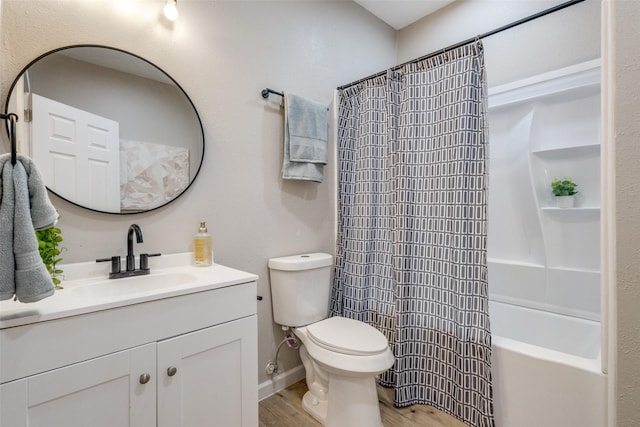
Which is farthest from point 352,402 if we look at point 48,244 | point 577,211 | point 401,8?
point 401,8

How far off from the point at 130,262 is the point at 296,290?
2.79 feet

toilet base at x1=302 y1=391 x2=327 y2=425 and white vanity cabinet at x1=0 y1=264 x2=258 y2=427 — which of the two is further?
toilet base at x1=302 y1=391 x2=327 y2=425

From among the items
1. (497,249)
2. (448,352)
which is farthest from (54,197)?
(497,249)

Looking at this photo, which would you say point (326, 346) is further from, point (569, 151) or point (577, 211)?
point (569, 151)

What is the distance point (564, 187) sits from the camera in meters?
2.02

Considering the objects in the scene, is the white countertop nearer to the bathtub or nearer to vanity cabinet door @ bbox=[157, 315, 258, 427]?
vanity cabinet door @ bbox=[157, 315, 258, 427]

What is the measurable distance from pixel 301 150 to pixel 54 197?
118cm

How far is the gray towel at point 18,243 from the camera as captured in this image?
30.0 inches

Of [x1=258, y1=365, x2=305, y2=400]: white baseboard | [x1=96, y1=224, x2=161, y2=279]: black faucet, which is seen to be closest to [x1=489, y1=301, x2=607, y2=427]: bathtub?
[x1=258, y1=365, x2=305, y2=400]: white baseboard

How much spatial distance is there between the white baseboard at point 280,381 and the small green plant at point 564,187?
6.88ft

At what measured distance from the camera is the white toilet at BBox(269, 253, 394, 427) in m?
1.43

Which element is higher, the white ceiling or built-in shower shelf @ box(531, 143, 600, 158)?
the white ceiling

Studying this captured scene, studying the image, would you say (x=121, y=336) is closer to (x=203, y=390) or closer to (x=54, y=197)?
(x=203, y=390)

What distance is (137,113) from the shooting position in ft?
4.45
